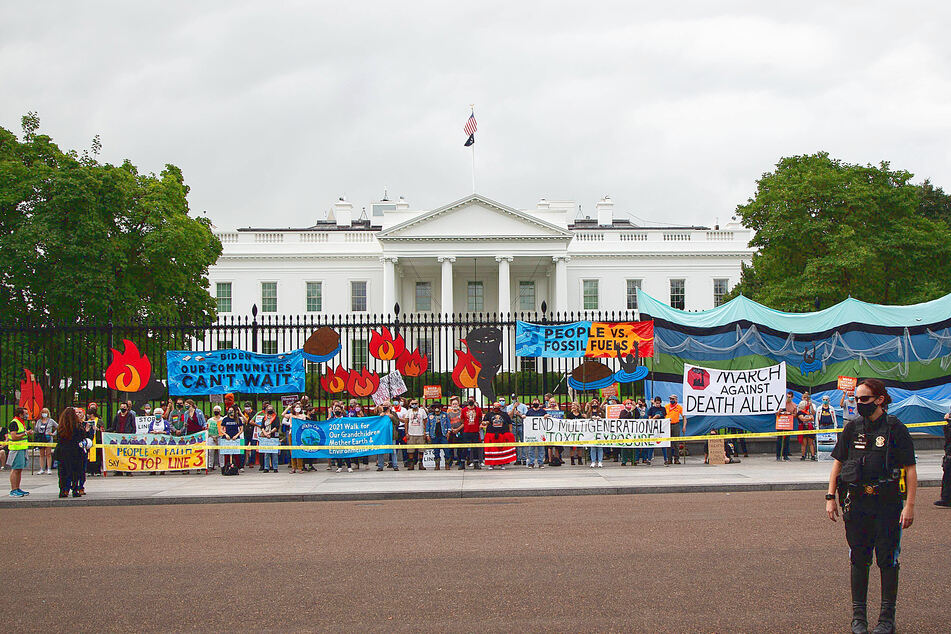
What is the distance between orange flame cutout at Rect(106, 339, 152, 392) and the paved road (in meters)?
7.12

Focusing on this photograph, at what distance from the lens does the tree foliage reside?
27969 millimetres

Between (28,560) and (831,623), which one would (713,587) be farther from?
(28,560)

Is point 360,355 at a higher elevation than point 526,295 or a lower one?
lower

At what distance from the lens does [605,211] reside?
72.2 m

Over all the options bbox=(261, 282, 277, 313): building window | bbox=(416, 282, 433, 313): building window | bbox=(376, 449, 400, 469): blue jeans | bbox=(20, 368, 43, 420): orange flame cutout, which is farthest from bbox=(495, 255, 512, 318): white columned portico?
bbox=(20, 368, 43, 420): orange flame cutout

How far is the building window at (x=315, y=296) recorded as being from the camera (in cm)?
6025

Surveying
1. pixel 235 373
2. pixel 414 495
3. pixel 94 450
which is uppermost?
pixel 235 373

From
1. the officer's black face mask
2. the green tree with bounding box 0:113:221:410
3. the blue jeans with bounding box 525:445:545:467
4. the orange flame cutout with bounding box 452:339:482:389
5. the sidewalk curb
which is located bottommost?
the sidewalk curb

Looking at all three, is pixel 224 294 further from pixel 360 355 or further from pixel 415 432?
pixel 415 432

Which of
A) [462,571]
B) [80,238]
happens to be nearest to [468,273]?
[80,238]

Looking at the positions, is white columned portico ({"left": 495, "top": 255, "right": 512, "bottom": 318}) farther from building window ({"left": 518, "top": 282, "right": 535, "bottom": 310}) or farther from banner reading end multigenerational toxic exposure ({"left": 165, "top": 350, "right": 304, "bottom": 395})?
banner reading end multigenerational toxic exposure ({"left": 165, "top": 350, "right": 304, "bottom": 395})

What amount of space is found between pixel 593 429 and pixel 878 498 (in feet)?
38.6

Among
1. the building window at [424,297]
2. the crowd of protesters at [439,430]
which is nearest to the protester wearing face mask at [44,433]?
the crowd of protesters at [439,430]

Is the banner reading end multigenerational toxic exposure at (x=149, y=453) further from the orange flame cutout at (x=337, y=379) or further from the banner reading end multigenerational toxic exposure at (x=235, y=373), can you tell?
the orange flame cutout at (x=337, y=379)
